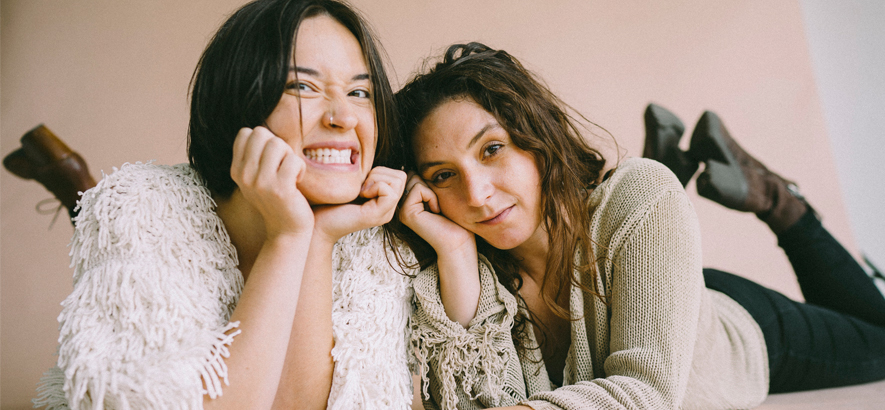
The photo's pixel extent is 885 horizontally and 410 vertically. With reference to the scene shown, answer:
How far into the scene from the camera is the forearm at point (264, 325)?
0.80 meters

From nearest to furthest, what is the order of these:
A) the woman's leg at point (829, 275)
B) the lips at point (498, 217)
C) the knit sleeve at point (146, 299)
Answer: the knit sleeve at point (146, 299) → the lips at point (498, 217) → the woman's leg at point (829, 275)

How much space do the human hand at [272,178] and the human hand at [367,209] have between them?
0.11 m

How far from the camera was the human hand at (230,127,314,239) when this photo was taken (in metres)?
0.86

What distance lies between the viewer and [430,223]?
3.88 ft

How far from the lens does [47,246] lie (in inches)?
94.8

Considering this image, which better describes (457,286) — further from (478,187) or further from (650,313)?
(650,313)

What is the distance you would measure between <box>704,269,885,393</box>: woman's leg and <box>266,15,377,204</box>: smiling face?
4.28ft

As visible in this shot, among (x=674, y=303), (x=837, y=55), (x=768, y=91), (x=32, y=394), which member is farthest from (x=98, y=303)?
(x=837, y=55)

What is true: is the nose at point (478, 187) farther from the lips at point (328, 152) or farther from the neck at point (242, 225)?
the neck at point (242, 225)

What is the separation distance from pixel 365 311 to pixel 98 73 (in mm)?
2205

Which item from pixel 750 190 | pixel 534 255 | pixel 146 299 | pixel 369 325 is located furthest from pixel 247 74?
pixel 750 190

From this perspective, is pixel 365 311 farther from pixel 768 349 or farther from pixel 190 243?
pixel 768 349

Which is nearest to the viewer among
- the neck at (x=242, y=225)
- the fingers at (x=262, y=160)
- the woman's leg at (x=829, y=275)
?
the fingers at (x=262, y=160)

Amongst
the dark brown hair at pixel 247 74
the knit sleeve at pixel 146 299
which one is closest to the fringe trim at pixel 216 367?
the knit sleeve at pixel 146 299
